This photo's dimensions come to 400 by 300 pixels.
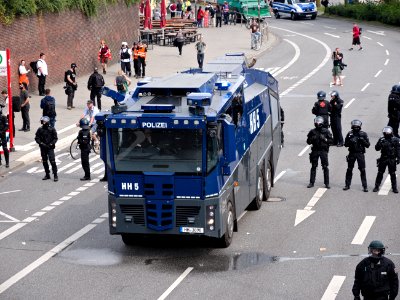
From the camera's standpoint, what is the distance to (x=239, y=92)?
20734 mm

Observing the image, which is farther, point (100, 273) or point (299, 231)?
point (299, 231)

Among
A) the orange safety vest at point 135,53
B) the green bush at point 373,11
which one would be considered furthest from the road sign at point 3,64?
the green bush at point 373,11

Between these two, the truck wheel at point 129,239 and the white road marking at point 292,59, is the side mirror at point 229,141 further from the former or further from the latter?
the white road marking at point 292,59

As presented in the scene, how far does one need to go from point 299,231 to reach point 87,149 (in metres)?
7.75

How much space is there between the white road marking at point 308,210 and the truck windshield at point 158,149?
423 cm

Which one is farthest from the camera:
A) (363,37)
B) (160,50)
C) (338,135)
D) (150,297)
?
(363,37)

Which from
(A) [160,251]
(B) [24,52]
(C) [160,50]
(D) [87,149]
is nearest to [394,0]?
(C) [160,50]

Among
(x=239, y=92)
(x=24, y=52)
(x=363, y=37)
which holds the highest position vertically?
(x=239, y=92)

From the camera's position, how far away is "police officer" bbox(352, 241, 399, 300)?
13.9 meters

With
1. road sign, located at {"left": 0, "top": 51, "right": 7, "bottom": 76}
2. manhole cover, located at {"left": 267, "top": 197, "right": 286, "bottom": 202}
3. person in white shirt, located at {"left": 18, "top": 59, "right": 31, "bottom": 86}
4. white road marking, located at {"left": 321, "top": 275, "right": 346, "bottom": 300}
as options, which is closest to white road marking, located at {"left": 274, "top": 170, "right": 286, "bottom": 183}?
manhole cover, located at {"left": 267, "top": 197, "right": 286, "bottom": 202}

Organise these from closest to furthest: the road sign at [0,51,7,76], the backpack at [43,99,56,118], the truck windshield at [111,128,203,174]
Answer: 1. the truck windshield at [111,128,203,174]
2. the road sign at [0,51,7,76]
3. the backpack at [43,99,56,118]

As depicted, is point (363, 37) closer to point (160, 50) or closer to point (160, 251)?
point (160, 50)

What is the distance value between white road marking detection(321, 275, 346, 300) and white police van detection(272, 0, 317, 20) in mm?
68711

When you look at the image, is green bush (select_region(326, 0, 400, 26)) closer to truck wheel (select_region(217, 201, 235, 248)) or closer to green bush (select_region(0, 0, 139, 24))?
green bush (select_region(0, 0, 139, 24))
